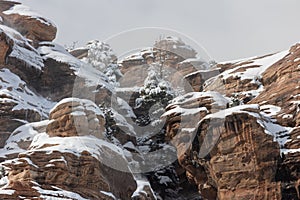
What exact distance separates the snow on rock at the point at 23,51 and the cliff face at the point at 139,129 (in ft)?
0.45

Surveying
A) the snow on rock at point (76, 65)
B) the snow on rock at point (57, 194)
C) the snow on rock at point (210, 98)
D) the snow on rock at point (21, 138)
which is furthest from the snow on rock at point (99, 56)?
the snow on rock at point (57, 194)

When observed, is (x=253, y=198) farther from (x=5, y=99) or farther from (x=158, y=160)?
(x=5, y=99)

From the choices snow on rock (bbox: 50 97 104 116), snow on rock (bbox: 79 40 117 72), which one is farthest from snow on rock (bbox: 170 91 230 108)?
snow on rock (bbox: 79 40 117 72)

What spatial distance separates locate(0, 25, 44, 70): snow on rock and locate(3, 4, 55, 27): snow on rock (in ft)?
15.2

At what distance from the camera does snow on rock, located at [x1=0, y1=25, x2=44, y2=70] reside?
44.9 meters

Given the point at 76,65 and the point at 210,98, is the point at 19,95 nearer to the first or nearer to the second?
the point at 76,65

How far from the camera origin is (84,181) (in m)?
25.2

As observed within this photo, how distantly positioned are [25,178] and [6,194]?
1.98 m

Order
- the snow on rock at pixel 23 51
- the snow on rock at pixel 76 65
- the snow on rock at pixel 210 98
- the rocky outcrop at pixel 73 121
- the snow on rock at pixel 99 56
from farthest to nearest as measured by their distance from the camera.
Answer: the snow on rock at pixel 99 56, the snow on rock at pixel 76 65, the snow on rock at pixel 23 51, the snow on rock at pixel 210 98, the rocky outcrop at pixel 73 121

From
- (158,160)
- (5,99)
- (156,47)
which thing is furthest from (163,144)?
(156,47)

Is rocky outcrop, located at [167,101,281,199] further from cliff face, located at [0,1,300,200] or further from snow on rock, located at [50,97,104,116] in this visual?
snow on rock, located at [50,97,104,116]

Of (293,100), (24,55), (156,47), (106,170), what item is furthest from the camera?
(156,47)

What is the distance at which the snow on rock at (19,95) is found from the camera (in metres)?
39.1

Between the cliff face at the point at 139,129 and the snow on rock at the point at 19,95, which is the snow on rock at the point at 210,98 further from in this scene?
the snow on rock at the point at 19,95
